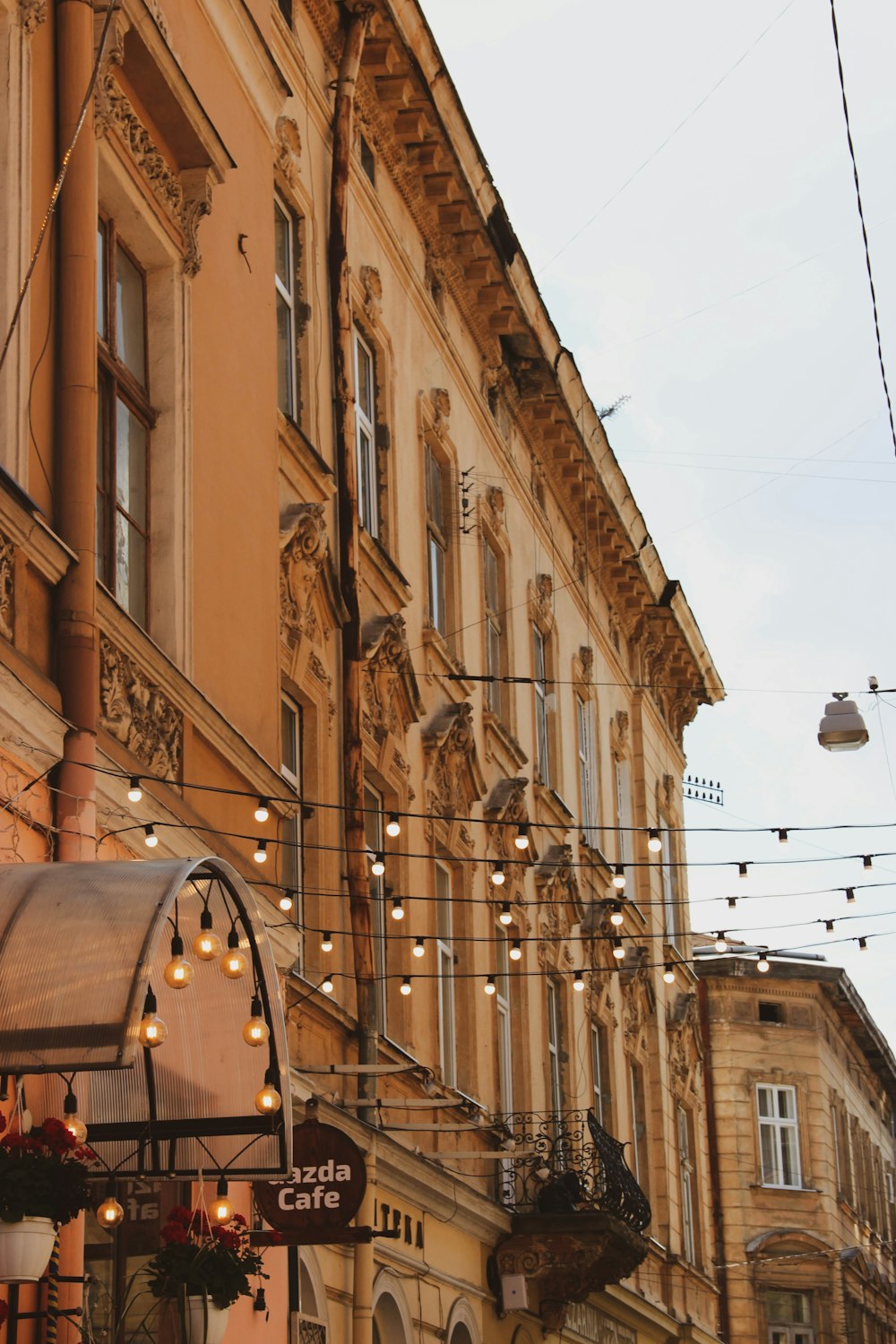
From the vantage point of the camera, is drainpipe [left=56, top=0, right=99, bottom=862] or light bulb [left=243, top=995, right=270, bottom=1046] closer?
light bulb [left=243, top=995, right=270, bottom=1046]

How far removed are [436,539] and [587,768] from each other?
7.62 metres

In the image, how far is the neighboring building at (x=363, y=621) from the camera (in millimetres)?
Result: 10867

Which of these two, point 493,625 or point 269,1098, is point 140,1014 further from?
point 493,625

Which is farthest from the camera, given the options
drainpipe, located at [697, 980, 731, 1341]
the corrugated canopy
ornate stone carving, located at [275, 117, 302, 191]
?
drainpipe, located at [697, 980, 731, 1341]

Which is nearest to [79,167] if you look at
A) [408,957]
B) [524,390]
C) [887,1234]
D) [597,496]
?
[408,957]

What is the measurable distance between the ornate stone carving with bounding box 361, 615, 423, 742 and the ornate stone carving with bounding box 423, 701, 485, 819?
79 centimetres

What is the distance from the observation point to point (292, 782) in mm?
16344

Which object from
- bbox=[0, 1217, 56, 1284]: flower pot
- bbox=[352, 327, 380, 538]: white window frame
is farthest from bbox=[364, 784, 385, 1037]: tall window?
bbox=[0, 1217, 56, 1284]: flower pot

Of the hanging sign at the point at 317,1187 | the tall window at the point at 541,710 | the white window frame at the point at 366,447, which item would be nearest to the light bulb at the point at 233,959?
the hanging sign at the point at 317,1187

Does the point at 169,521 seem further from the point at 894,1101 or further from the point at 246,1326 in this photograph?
the point at 894,1101

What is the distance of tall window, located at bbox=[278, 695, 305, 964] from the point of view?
16.0 m

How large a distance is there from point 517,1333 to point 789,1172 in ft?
84.5

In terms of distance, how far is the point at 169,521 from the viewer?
41.0 ft

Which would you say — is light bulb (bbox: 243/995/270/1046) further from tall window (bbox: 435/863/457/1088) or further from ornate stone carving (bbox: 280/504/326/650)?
tall window (bbox: 435/863/457/1088)
